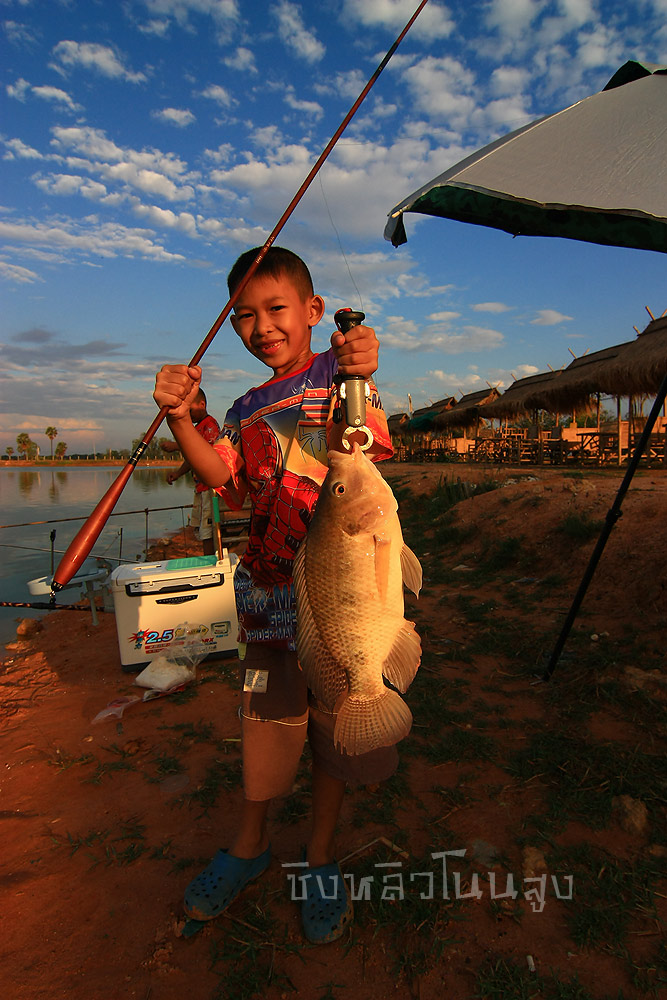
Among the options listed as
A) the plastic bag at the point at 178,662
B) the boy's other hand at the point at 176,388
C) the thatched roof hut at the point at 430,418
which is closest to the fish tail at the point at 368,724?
the boy's other hand at the point at 176,388

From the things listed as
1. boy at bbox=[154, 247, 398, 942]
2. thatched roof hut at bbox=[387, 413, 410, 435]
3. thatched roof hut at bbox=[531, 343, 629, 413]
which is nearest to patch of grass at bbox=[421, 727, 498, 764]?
boy at bbox=[154, 247, 398, 942]

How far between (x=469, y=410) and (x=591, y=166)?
23.5m

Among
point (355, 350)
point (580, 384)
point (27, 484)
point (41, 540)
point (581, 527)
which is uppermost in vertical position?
point (580, 384)

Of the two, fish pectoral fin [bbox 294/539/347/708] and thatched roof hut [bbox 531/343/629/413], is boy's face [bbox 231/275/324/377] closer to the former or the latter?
fish pectoral fin [bbox 294/539/347/708]

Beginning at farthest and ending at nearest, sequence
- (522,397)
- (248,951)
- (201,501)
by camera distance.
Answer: (522,397), (201,501), (248,951)

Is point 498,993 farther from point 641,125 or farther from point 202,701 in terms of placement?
point 641,125

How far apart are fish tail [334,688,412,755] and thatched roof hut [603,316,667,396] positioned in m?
13.0

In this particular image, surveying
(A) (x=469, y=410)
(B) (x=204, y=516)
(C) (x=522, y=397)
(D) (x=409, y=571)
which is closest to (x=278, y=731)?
(D) (x=409, y=571)

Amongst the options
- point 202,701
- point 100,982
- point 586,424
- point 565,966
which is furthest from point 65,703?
point 586,424

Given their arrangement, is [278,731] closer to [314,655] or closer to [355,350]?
[314,655]

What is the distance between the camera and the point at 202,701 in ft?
14.4

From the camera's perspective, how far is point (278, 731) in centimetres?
209

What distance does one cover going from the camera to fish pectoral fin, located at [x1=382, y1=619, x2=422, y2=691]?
1.68 meters

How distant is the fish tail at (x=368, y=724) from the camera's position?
165 cm
